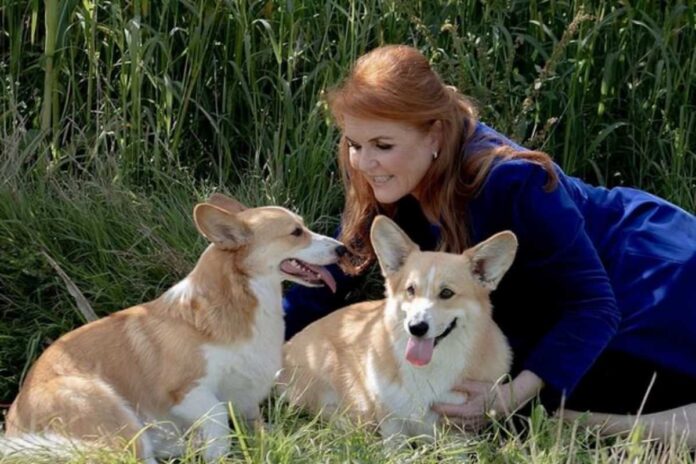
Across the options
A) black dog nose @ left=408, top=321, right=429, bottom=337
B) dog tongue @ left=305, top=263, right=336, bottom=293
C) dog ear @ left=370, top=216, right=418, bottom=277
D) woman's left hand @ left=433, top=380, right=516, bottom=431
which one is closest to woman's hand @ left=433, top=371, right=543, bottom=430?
woman's left hand @ left=433, top=380, right=516, bottom=431

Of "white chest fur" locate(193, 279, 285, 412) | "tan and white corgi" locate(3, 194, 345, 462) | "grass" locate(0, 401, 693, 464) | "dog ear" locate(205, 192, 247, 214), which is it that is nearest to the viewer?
"grass" locate(0, 401, 693, 464)

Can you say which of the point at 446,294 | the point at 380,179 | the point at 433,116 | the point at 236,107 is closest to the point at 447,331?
the point at 446,294

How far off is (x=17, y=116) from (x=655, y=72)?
8.67 ft

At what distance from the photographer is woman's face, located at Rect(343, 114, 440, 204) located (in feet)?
13.9

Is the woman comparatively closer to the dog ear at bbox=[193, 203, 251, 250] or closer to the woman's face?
the woman's face

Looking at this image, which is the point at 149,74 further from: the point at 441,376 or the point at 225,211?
the point at 441,376

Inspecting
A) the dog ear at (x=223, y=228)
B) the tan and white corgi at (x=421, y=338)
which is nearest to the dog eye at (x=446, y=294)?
the tan and white corgi at (x=421, y=338)

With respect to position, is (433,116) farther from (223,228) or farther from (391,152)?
(223,228)

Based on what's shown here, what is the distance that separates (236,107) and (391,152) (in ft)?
5.57

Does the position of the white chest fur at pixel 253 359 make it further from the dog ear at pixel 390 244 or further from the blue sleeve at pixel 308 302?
the blue sleeve at pixel 308 302

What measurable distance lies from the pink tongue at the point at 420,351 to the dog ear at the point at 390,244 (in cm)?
28

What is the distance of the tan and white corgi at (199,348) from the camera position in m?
4.03

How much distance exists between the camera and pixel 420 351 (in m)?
3.96

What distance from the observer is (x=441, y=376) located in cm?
410
